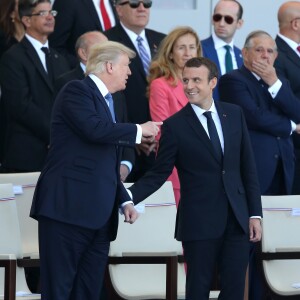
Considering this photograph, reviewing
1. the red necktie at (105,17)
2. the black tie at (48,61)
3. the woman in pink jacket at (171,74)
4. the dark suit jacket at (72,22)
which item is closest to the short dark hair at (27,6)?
the black tie at (48,61)

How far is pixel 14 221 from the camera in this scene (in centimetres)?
775

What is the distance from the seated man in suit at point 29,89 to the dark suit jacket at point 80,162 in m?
2.15

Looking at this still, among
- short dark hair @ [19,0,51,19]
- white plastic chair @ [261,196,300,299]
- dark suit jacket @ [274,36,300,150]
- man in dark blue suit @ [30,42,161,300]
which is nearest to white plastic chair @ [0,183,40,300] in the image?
man in dark blue suit @ [30,42,161,300]

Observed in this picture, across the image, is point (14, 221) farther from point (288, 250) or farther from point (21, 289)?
point (288, 250)

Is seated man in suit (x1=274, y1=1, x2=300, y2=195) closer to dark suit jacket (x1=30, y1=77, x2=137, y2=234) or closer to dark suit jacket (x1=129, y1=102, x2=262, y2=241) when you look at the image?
dark suit jacket (x1=129, y1=102, x2=262, y2=241)

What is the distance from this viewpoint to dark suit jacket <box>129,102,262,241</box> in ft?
23.2

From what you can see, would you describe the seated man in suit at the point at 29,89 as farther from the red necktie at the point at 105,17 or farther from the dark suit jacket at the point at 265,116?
the dark suit jacket at the point at 265,116

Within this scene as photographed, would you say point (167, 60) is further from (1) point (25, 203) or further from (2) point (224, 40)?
(1) point (25, 203)

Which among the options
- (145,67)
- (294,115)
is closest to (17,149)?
(145,67)

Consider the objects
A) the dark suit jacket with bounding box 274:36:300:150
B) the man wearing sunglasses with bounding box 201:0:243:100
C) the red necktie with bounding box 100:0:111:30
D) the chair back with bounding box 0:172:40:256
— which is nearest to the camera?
the chair back with bounding box 0:172:40:256

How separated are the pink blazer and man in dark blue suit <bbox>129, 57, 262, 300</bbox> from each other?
156cm

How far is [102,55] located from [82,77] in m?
2.09

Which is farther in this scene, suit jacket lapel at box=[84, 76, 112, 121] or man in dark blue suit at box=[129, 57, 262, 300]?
man in dark blue suit at box=[129, 57, 262, 300]

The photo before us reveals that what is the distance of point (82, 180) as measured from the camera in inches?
263
